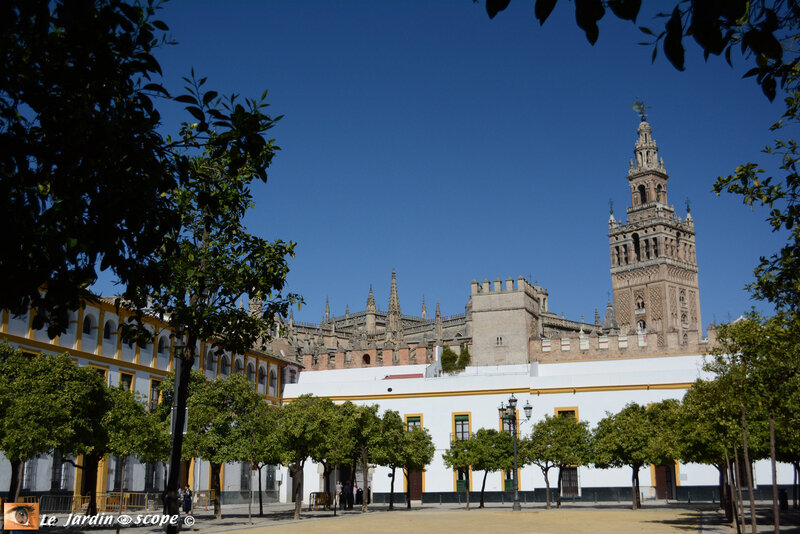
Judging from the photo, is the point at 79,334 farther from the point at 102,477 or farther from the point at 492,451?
the point at 492,451

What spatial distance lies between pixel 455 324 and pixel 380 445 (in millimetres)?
62955

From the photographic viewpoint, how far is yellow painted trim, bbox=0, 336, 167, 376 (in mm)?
29328

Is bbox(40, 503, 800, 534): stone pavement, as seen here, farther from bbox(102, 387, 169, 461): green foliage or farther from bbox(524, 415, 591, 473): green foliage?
bbox(524, 415, 591, 473): green foliage

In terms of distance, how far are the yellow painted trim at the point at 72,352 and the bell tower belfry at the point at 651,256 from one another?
256ft

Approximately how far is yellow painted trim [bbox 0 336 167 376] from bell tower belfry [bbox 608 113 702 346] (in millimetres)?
78096

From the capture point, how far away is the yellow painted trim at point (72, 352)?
29.3 metres

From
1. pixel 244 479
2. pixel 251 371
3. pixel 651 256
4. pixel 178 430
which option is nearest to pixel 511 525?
pixel 178 430

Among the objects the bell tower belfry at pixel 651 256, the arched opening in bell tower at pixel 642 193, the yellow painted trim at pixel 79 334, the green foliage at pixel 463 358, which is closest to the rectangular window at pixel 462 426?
the green foliage at pixel 463 358

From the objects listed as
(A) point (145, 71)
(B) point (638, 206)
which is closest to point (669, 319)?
(B) point (638, 206)

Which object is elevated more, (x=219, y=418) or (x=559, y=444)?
(x=219, y=418)

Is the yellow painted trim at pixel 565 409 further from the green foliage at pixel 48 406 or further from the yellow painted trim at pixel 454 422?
the green foliage at pixel 48 406

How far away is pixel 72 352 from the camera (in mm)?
32125

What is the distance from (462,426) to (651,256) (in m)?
68.3

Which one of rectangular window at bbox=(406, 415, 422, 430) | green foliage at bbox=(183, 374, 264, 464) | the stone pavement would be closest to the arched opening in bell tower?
rectangular window at bbox=(406, 415, 422, 430)
